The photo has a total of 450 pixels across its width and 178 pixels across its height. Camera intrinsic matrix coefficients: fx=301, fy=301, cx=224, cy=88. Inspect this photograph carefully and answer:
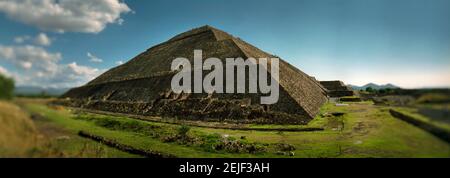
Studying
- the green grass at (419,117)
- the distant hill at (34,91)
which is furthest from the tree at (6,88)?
the green grass at (419,117)

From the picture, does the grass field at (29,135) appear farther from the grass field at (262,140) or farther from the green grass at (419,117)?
the green grass at (419,117)

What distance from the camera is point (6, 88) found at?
4.23 meters

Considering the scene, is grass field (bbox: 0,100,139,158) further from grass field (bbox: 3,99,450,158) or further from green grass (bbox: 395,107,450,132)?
green grass (bbox: 395,107,450,132)

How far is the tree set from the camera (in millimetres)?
4186

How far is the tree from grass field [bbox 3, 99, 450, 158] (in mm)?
173

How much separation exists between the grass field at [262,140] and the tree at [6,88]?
17 cm

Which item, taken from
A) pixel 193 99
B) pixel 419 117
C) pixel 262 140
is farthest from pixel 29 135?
pixel 193 99

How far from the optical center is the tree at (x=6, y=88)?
13.7 ft

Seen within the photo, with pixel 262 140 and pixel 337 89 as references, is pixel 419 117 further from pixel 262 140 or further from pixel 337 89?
pixel 337 89

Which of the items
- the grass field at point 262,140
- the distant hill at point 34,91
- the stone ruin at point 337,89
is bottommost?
the grass field at point 262,140

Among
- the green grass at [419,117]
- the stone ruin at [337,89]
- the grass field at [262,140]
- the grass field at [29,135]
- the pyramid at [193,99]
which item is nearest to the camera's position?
the grass field at [29,135]

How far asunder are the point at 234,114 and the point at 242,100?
8.59 ft

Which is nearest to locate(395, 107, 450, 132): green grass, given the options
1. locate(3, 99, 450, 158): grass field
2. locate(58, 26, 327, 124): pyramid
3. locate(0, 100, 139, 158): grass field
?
locate(3, 99, 450, 158): grass field

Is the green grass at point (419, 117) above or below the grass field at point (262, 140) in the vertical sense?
above
